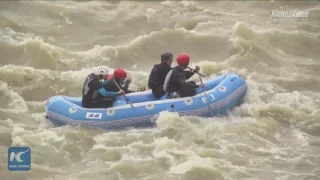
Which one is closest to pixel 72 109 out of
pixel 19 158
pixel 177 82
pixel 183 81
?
pixel 19 158

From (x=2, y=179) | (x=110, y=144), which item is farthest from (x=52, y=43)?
(x=2, y=179)

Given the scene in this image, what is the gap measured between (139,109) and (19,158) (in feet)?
7.31

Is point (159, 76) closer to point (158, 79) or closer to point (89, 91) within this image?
point (158, 79)

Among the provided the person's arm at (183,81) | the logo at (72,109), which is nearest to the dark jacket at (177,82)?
the person's arm at (183,81)

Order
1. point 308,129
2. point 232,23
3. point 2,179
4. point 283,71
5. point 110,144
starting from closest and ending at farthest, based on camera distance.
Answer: point 2,179 → point 110,144 → point 308,129 → point 283,71 → point 232,23

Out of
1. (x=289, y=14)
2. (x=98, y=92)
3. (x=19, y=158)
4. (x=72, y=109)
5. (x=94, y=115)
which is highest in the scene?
(x=289, y=14)

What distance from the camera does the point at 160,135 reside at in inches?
371

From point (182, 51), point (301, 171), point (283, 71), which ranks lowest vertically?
point (301, 171)

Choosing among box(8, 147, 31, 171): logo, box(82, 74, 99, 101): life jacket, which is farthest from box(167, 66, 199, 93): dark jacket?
box(8, 147, 31, 171): logo

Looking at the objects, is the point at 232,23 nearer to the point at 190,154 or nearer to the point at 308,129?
the point at 308,129

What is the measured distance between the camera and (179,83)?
9883 millimetres

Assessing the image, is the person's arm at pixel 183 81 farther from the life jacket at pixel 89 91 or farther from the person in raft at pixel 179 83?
the life jacket at pixel 89 91

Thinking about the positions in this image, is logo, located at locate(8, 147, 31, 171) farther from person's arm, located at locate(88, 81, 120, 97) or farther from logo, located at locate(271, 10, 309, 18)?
logo, located at locate(271, 10, 309, 18)

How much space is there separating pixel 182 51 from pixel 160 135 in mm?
4365
